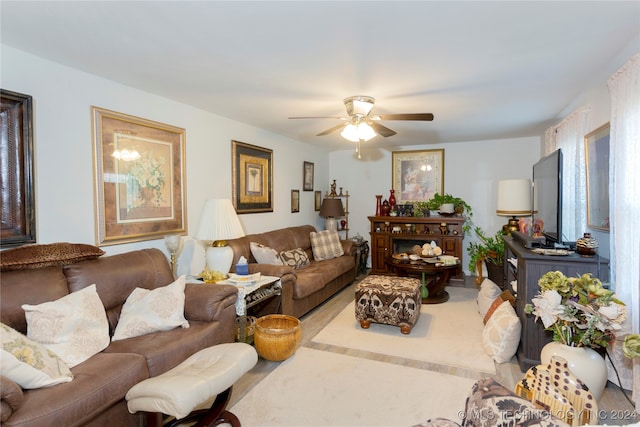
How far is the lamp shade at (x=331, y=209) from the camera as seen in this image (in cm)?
614

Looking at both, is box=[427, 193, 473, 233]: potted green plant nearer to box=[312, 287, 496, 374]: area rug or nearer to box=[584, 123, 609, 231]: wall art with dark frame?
box=[312, 287, 496, 374]: area rug

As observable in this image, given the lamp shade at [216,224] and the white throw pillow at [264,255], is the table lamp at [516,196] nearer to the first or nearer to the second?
the white throw pillow at [264,255]

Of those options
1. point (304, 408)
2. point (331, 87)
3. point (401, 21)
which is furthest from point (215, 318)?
point (401, 21)

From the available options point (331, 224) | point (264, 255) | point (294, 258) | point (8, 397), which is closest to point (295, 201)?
point (331, 224)

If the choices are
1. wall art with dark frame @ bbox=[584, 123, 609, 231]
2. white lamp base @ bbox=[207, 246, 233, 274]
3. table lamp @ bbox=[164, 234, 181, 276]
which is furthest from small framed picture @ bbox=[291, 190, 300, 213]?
wall art with dark frame @ bbox=[584, 123, 609, 231]

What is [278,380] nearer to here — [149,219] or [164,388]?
[164,388]

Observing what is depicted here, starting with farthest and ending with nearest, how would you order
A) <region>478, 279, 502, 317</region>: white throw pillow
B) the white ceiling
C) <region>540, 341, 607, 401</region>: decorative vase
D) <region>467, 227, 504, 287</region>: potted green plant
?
<region>467, 227, 504, 287</region>: potted green plant
<region>478, 279, 502, 317</region>: white throw pillow
<region>540, 341, 607, 401</region>: decorative vase
the white ceiling

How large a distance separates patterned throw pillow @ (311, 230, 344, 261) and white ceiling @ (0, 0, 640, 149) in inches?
91.2

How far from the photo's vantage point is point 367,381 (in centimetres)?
263

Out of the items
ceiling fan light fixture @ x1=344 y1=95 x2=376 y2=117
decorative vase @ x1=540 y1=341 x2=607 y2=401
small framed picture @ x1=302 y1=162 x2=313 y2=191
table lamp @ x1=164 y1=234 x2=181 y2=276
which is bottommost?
decorative vase @ x1=540 y1=341 x2=607 y2=401

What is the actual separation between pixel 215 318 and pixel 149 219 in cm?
123

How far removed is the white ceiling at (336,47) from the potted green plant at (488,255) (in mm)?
2336

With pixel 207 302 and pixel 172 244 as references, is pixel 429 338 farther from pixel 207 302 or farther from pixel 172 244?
pixel 172 244

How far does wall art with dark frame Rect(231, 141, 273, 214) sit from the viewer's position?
4.32 meters
